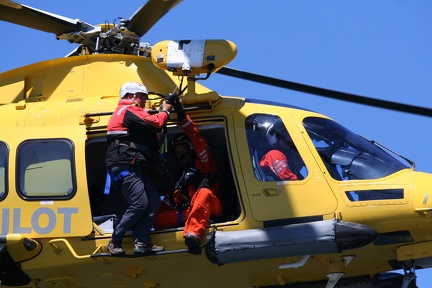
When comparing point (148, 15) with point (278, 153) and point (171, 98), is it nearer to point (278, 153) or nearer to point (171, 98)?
point (171, 98)

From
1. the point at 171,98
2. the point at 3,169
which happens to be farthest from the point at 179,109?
the point at 3,169

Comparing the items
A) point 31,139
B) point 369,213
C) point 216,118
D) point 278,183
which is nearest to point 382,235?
point 369,213

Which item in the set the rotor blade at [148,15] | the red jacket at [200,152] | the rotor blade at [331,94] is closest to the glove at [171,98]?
the red jacket at [200,152]

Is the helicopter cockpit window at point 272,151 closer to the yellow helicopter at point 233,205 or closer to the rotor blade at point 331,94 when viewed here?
the yellow helicopter at point 233,205

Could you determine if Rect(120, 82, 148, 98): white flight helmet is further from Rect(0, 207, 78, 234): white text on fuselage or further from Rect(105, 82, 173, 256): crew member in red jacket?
Rect(0, 207, 78, 234): white text on fuselage

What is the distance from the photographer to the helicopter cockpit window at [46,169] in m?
9.69

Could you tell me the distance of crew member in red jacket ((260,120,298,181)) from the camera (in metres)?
9.61

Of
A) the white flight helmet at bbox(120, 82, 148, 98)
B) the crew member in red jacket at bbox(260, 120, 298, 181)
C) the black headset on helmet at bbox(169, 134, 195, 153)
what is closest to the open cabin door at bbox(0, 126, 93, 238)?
the white flight helmet at bbox(120, 82, 148, 98)

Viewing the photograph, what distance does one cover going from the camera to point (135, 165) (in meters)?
9.51

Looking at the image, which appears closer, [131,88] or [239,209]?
[239,209]

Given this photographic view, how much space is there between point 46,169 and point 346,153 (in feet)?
10.4

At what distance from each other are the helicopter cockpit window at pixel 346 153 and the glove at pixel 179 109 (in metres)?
1.35

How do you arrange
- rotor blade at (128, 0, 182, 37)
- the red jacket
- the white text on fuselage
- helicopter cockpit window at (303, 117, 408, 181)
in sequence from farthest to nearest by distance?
rotor blade at (128, 0, 182, 37)
the red jacket
helicopter cockpit window at (303, 117, 408, 181)
the white text on fuselage

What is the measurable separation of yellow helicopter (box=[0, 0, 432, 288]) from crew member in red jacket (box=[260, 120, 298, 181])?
0.04 meters
